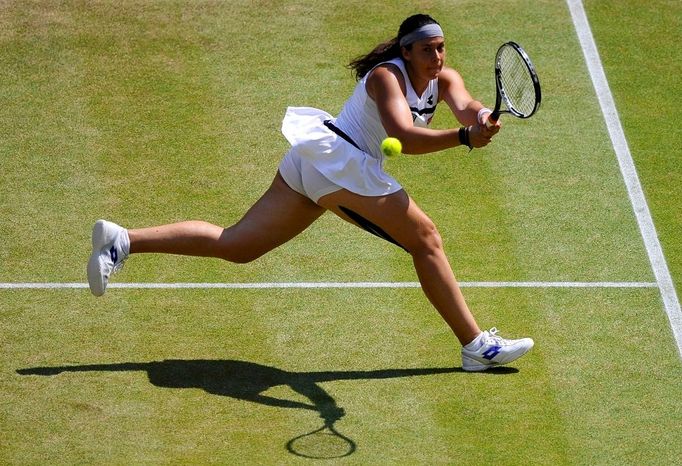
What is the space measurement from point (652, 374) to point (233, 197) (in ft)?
11.6

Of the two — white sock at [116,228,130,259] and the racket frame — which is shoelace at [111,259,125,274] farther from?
the racket frame

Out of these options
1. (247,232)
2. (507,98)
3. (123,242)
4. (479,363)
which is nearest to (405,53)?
(507,98)

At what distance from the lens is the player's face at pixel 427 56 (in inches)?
311

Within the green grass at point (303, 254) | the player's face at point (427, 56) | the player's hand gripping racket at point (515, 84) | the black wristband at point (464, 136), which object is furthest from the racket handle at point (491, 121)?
the green grass at point (303, 254)

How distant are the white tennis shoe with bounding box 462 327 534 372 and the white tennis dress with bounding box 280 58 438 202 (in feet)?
3.32

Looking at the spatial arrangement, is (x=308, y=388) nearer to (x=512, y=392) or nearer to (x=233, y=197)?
(x=512, y=392)

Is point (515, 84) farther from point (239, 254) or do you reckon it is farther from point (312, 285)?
point (312, 285)

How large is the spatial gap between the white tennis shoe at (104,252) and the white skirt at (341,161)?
1.17 m

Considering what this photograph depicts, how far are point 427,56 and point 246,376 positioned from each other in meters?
2.10

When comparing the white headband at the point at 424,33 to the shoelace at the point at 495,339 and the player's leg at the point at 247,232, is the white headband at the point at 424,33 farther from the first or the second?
the shoelace at the point at 495,339

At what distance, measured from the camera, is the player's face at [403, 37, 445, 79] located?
25.9 ft

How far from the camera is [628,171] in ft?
34.8

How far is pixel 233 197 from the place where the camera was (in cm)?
1026

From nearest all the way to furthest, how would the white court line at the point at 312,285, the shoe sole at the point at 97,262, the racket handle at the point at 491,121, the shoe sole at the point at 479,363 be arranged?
the racket handle at the point at 491,121, the shoe sole at the point at 479,363, the shoe sole at the point at 97,262, the white court line at the point at 312,285
